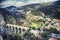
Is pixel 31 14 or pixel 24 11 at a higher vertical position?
pixel 24 11

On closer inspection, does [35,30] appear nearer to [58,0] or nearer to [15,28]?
[15,28]

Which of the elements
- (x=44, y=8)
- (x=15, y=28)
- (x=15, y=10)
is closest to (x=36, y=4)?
(x=44, y=8)

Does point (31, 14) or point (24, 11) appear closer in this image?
point (31, 14)

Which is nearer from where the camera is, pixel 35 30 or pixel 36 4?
pixel 35 30

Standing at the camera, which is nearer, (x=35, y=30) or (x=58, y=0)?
(x=35, y=30)

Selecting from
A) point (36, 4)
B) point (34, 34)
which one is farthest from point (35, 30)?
point (36, 4)

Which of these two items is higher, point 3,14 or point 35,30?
point 3,14

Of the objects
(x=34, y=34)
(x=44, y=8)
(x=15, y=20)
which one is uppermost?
(x=44, y=8)

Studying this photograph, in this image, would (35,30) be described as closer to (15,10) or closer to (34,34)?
(34,34)

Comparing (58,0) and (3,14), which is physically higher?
(58,0)
